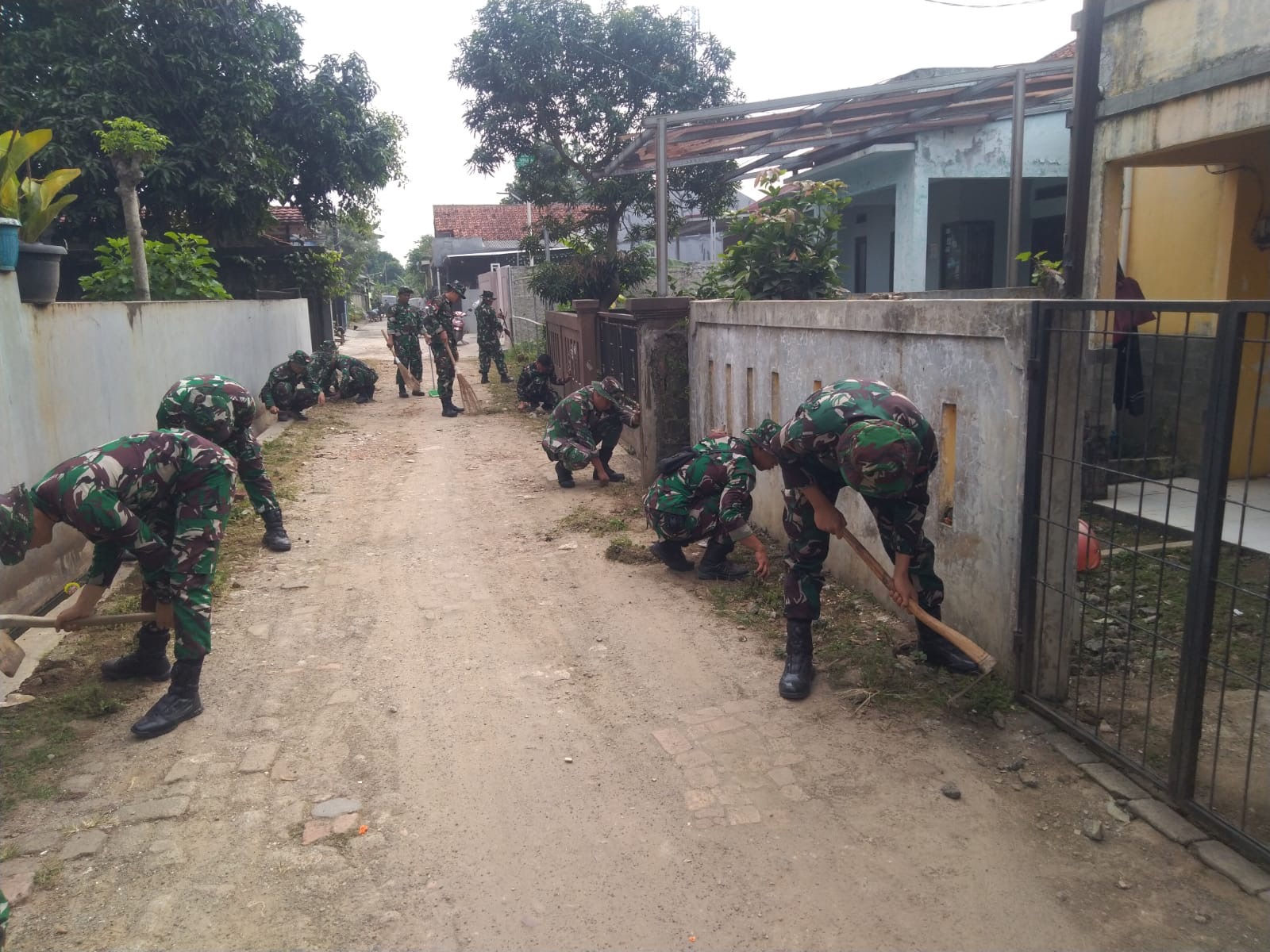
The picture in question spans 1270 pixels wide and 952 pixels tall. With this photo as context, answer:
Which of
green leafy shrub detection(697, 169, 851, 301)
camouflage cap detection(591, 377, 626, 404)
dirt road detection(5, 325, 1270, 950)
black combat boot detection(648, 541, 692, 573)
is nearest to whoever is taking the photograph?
dirt road detection(5, 325, 1270, 950)

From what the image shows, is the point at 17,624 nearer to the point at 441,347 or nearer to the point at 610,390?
the point at 610,390

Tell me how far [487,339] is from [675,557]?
11385 mm

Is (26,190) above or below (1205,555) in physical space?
above

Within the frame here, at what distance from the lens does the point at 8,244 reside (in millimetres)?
4895

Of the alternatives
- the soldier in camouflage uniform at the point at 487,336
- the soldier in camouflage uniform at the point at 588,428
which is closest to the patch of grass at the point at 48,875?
the soldier in camouflage uniform at the point at 588,428

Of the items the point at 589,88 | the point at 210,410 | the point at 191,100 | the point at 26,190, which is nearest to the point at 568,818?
the point at 210,410

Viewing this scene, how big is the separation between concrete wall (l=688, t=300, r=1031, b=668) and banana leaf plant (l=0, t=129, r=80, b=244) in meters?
4.56

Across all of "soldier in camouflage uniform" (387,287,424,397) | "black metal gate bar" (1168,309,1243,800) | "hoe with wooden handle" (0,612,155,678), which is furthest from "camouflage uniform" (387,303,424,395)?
"black metal gate bar" (1168,309,1243,800)

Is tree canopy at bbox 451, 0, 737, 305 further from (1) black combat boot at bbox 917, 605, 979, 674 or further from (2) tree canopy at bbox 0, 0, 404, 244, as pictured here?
(1) black combat boot at bbox 917, 605, 979, 674

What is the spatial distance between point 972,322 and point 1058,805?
195cm

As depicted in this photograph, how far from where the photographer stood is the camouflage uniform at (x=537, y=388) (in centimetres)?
1270

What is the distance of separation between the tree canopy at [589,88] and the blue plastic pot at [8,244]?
9.71 m

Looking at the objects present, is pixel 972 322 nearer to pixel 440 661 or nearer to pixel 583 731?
pixel 583 731

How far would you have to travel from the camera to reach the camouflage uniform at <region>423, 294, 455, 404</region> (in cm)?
1299
